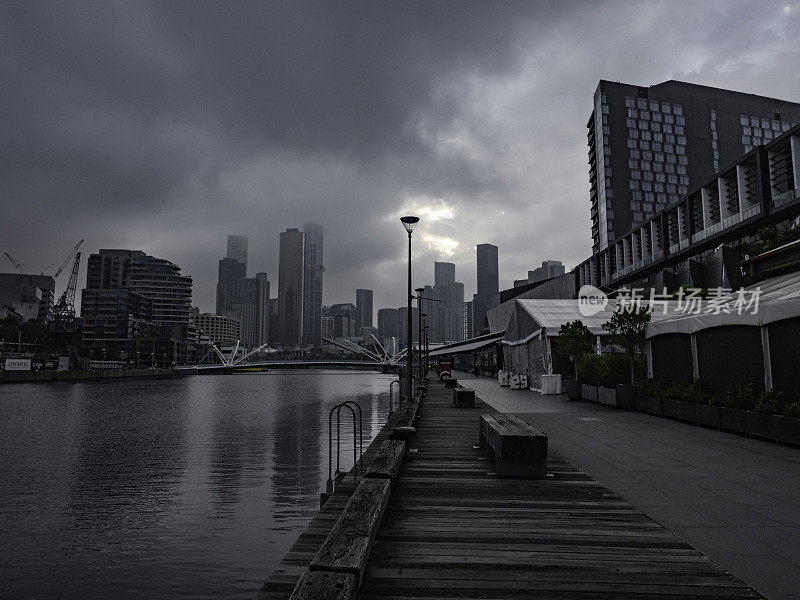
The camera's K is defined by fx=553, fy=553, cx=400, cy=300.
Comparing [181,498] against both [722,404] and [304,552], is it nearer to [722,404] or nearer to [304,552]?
[304,552]

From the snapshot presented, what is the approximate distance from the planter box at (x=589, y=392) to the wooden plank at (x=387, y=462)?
1739cm

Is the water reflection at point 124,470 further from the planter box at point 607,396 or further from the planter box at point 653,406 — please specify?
the planter box at point 607,396

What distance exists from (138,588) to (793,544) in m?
8.74

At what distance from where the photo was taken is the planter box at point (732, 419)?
13930 mm

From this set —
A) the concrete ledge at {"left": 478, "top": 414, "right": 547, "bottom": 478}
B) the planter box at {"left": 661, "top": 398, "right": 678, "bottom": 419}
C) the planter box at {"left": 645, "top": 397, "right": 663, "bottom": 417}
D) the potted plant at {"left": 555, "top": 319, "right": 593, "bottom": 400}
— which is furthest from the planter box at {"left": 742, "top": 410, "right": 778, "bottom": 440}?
the potted plant at {"left": 555, "top": 319, "right": 593, "bottom": 400}

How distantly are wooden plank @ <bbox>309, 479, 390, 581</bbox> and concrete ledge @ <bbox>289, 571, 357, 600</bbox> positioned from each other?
126 mm

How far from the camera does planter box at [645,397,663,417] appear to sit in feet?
63.3

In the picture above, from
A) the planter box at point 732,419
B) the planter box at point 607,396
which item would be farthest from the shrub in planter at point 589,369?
the planter box at point 732,419

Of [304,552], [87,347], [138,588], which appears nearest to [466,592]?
[304,552]

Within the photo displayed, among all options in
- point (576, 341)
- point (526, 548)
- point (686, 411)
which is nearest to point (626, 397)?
point (686, 411)

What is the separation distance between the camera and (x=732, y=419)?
14438 millimetres

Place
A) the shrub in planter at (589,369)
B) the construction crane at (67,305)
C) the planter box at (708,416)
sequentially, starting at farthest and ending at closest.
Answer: the construction crane at (67,305)
the shrub in planter at (589,369)
the planter box at (708,416)

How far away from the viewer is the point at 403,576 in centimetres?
477

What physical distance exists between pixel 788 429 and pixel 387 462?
9476mm
